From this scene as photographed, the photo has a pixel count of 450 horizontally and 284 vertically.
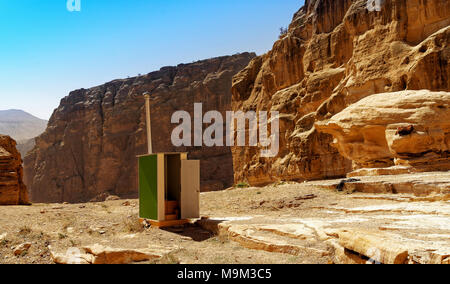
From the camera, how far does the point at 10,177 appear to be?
17.4m

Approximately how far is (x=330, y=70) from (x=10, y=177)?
68.3ft

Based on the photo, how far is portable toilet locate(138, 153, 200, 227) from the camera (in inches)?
362

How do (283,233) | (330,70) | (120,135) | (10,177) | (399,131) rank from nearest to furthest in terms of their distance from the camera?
(283,233), (399,131), (10,177), (330,70), (120,135)

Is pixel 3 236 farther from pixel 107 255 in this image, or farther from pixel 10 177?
pixel 10 177

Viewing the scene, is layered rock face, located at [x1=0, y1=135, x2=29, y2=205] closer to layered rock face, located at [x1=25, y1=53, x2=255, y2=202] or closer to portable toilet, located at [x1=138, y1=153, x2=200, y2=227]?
portable toilet, located at [x1=138, y1=153, x2=200, y2=227]

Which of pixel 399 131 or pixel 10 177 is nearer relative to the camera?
pixel 399 131

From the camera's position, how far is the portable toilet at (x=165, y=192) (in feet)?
30.1

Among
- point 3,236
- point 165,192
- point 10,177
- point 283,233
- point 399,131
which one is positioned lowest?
point 3,236

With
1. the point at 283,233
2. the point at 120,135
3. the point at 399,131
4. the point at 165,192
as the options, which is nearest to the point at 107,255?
the point at 283,233

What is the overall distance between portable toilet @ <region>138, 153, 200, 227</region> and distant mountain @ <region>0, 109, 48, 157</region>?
122044 millimetres

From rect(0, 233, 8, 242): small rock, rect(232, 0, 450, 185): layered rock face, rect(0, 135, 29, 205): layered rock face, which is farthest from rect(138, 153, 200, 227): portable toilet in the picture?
rect(232, 0, 450, 185): layered rock face

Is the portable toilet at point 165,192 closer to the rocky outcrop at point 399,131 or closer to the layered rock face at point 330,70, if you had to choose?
the rocky outcrop at point 399,131
